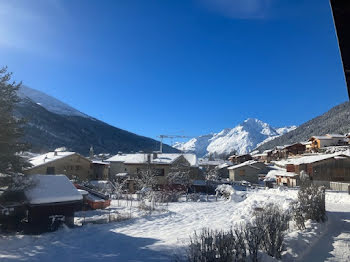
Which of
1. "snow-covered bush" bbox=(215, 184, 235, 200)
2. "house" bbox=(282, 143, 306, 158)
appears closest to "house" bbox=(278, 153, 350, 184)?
"snow-covered bush" bbox=(215, 184, 235, 200)

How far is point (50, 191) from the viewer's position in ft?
53.2

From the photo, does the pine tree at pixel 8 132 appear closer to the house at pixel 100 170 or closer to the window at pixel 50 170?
the window at pixel 50 170

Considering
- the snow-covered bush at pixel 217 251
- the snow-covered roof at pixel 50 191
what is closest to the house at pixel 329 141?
the snow-covered roof at pixel 50 191

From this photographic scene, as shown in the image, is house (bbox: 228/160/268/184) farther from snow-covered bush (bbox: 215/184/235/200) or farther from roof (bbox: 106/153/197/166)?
snow-covered bush (bbox: 215/184/235/200)

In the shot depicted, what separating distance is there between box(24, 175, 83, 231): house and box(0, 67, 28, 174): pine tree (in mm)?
1936

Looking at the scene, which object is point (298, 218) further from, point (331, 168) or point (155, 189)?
point (331, 168)

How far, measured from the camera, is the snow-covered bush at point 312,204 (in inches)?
465

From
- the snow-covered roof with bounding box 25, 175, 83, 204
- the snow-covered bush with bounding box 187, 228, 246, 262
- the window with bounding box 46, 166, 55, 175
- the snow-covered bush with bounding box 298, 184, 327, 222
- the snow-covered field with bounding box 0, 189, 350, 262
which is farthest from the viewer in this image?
the window with bounding box 46, 166, 55, 175

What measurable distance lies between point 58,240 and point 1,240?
2.67 metres

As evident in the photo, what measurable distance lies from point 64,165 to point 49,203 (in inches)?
1166

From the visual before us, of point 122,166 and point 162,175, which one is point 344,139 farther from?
point 122,166

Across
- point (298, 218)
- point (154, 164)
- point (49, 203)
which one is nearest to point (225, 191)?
point (154, 164)

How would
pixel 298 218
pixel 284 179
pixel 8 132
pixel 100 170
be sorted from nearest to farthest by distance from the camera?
1. pixel 298 218
2. pixel 8 132
3. pixel 284 179
4. pixel 100 170

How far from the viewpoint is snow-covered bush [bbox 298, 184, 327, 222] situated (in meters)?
11.8
